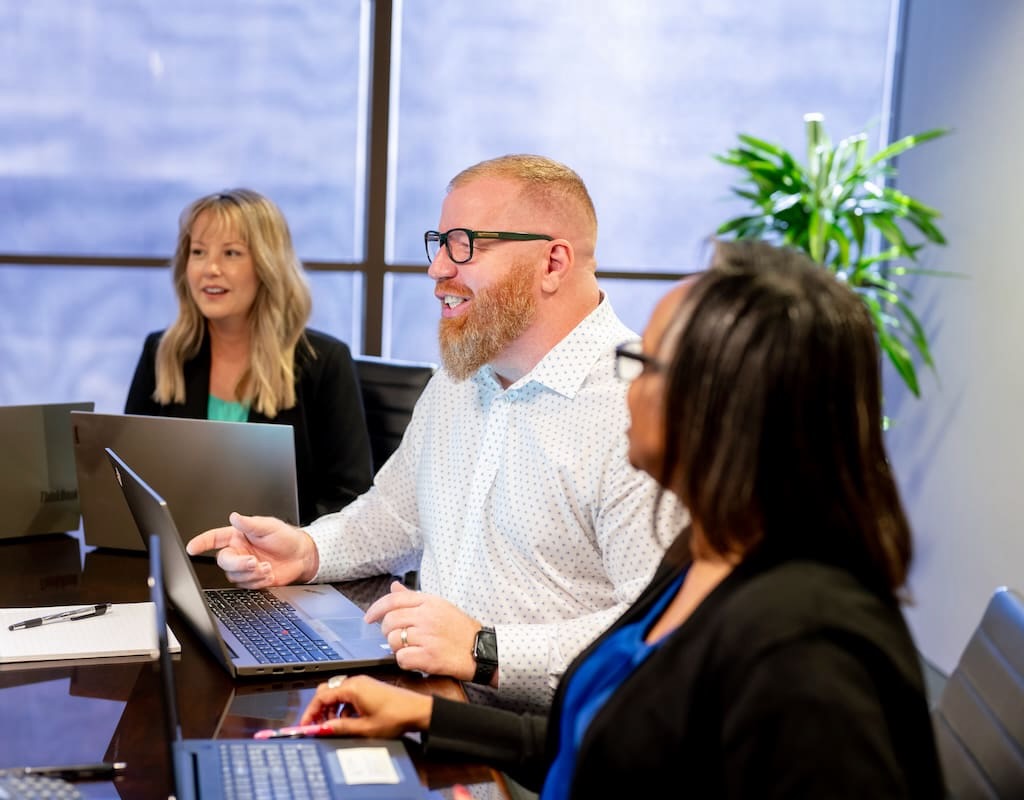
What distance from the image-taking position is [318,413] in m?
2.87

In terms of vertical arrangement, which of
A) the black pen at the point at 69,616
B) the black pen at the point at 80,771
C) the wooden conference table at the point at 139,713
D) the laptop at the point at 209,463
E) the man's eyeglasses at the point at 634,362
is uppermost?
the man's eyeglasses at the point at 634,362

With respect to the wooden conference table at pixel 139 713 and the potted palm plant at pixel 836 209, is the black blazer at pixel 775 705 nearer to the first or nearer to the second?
the wooden conference table at pixel 139 713

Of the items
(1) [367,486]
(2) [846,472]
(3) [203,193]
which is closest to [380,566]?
(1) [367,486]

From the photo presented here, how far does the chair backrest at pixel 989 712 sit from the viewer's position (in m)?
1.30

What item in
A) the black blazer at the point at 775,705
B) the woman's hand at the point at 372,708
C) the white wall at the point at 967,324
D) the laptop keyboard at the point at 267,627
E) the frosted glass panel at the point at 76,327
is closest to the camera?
the black blazer at the point at 775,705

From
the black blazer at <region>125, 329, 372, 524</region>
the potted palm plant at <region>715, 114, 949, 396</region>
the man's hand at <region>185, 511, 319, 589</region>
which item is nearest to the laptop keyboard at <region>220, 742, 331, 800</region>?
the man's hand at <region>185, 511, 319, 589</region>

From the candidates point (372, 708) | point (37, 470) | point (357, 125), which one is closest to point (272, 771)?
point (372, 708)

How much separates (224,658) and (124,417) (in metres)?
0.71

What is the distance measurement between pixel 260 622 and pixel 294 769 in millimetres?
523

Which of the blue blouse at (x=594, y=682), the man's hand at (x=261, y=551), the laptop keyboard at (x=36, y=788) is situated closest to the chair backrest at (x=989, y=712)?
the blue blouse at (x=594, y=682)

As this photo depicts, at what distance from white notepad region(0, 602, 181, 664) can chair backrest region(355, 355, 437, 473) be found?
124cm

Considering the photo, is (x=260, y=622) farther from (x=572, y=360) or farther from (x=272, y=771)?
(x=572, y=360)

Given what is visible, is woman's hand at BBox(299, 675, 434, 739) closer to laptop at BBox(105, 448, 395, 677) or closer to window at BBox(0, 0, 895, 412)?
laptop at BBox(105, 448, 395, 677)

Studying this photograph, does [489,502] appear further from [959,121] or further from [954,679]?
[959,121]
